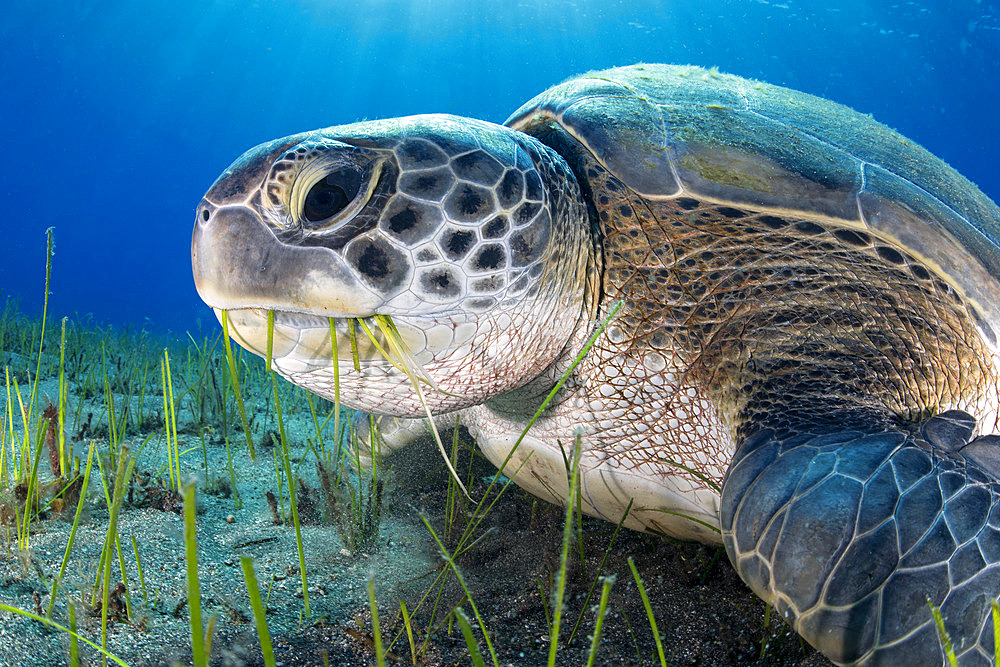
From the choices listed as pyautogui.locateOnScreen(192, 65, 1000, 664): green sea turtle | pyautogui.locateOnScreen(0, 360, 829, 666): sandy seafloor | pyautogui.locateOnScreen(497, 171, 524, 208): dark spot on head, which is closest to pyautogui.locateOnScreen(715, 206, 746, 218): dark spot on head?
pyautogui.locateOnScreen(192, 65, 1000, 664): green sea turtle

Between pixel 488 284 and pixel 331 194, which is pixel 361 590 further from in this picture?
pixel 331 194

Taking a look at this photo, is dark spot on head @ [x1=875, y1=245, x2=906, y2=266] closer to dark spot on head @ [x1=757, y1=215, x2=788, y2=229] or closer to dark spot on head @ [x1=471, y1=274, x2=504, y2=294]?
dark spot on head @ [x1=757, y1=215, x2=788, y2=229]

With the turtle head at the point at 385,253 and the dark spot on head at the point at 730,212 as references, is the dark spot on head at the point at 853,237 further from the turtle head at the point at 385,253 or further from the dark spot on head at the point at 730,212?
the turtle head at the point at 385,253

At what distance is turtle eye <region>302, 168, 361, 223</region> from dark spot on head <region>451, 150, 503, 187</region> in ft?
0.82

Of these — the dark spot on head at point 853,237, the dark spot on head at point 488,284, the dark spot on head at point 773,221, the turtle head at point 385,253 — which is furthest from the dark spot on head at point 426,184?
the dark spot on head at point 853,237

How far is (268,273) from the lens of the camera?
1.16 meters

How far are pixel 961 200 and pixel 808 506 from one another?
1409 mm

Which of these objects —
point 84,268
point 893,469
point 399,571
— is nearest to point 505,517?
point 399,571

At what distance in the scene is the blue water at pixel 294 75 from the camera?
138ft

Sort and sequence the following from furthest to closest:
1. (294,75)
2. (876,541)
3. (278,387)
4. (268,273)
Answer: (294,75) → (278,387) → (268,273) → (876,541)

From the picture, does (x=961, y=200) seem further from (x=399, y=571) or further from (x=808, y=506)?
(x=399, y=571)

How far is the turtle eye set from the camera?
1202mm

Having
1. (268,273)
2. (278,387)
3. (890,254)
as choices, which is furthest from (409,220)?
(278,387)

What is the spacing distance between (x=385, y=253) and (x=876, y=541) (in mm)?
1108
